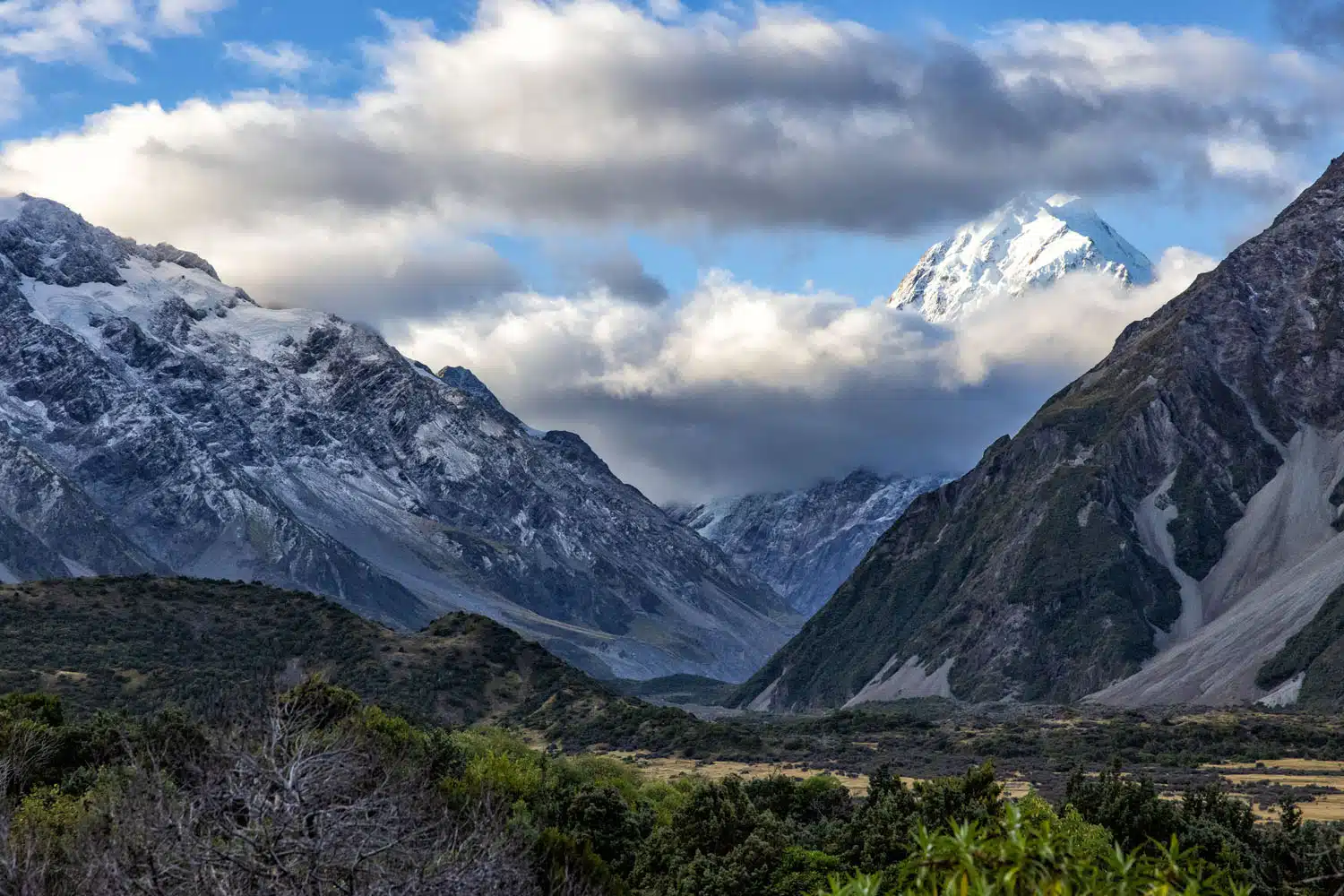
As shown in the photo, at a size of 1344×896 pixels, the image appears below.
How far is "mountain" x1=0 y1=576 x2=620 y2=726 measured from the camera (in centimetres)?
14338

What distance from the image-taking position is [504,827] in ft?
164

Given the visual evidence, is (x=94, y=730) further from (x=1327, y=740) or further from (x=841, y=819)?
(x=1327, y=740)

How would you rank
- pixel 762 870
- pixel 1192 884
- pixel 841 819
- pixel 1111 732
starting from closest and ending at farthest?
pixel 1192 884
pixel 762 870
pixel 841 819
pixel 1111 732

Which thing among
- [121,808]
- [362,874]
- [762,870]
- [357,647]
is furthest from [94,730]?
[357,647]

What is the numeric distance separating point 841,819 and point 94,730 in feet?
129

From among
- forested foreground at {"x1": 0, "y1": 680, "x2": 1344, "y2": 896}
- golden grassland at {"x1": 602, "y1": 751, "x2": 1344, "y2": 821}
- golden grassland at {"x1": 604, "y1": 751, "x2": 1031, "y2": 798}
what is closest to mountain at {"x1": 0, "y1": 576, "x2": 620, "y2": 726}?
golden grassland at {"x1": 604, "y1": 751, "x2": 1031, "y2": 798}

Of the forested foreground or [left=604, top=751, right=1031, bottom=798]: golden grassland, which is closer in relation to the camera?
the forested foreground

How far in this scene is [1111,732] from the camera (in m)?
159

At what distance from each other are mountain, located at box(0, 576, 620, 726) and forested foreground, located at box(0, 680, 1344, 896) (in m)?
54.1

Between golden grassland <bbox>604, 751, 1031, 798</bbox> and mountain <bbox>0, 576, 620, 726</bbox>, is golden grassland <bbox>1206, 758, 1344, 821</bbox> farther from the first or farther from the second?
mountain <bbox>0, 576, 620, 726</bbox>

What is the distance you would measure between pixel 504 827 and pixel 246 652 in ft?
421

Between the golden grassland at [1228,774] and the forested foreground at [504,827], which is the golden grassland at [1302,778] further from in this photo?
the forested foreground at [504,827]

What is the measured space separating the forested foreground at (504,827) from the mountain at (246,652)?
54125 millimetres

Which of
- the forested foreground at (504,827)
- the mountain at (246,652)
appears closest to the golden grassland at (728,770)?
Result: the mountain at (246,652)
